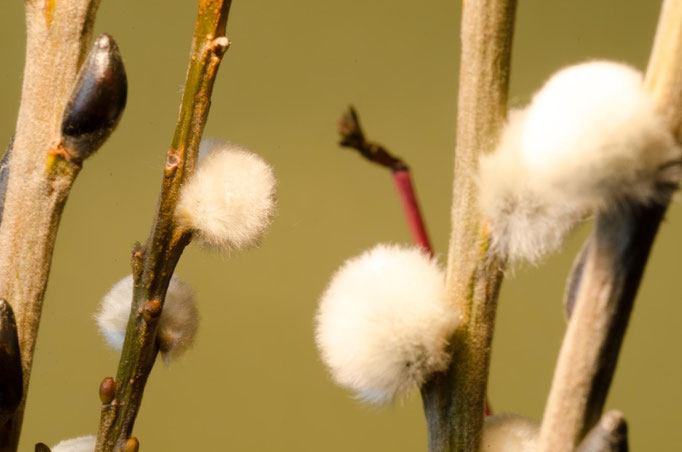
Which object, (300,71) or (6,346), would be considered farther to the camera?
(300,71)

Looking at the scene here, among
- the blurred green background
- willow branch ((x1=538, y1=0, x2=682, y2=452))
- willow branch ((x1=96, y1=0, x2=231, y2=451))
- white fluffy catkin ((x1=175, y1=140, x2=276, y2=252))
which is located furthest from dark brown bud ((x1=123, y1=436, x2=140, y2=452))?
the blurred green background

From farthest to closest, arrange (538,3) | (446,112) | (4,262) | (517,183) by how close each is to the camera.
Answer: (446,112), (538,3), (4,262), (517,183)

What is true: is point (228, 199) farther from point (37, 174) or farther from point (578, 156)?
point (578, 156)

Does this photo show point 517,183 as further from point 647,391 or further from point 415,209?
point 647,391

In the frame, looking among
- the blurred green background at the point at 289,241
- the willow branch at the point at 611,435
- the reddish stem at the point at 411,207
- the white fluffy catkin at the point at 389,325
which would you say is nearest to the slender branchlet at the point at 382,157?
the reddish stem at the point at 411,207

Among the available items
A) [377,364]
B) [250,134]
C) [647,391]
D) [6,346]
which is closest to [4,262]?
[6,346]

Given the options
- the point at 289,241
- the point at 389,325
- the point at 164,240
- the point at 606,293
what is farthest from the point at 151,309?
the point at 289,241
